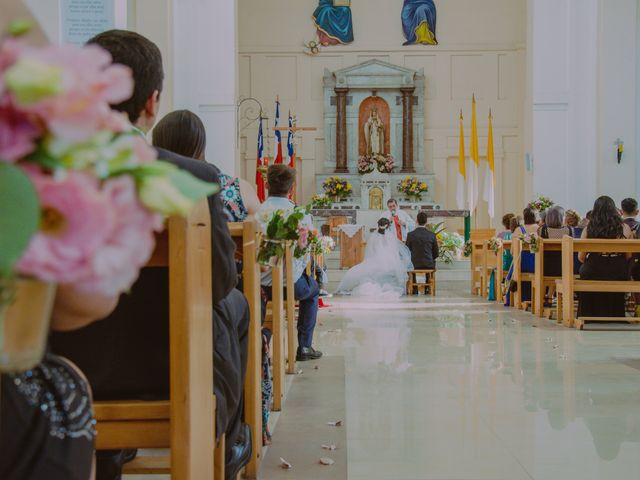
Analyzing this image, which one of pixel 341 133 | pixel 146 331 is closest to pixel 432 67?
pixel 341 133

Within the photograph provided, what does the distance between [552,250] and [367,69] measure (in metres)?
11.5

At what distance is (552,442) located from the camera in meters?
3.64

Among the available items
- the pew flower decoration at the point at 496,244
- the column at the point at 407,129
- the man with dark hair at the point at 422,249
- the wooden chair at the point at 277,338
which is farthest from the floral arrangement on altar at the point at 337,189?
the wooden chair at the point at 277,338

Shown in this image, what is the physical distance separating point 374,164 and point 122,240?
A: 61.8 feet

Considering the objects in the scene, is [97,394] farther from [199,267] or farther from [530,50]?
[530,50]

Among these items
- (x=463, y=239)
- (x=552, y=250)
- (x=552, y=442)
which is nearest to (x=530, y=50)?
(x=463, y=239)

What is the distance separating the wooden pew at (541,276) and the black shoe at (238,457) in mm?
6817

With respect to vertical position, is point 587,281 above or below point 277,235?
below

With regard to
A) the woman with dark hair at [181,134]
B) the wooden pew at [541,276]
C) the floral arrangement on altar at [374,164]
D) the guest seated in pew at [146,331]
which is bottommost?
the wooden pew at [541,276]

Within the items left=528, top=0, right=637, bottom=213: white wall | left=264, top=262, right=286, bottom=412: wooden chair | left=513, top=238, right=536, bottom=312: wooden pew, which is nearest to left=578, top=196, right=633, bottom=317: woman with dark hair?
left=513, top=238, right=536, bottom=312: wooden pew

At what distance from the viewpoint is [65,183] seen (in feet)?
2.66

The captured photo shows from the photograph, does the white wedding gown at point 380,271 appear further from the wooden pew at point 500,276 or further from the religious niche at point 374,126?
the religious niche at point 374,126

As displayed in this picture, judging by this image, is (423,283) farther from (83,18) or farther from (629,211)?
(83,18)

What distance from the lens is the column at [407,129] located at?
65.8 feet
